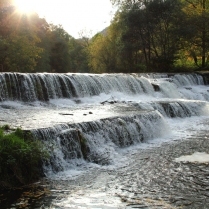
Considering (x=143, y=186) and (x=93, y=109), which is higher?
(x=93, y=109)

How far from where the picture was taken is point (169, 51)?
32500mm

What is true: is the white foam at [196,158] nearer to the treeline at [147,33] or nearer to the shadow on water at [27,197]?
the shadow on water at [27,197]

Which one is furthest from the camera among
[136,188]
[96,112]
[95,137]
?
[96,112]

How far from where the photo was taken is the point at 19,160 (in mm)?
6984

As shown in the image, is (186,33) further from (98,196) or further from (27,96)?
(98,196)

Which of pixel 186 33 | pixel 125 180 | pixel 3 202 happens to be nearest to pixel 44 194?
pixel 3 202

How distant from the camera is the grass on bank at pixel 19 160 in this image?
6.74 m

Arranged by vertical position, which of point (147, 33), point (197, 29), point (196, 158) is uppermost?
point (147, 33)

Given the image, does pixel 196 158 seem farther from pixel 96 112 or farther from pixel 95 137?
pixel 96 112

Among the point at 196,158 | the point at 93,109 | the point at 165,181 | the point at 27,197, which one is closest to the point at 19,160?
the point at 27,197

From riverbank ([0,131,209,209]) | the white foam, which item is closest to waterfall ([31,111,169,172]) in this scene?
riverbank ([0,131,209,209])

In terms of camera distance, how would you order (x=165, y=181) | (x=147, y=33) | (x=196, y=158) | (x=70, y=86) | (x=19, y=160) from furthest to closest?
(x=147, y=33) < (x=70, y=86) < (x=196, y=158) < (x=19, y=160) < (x=165, y=181)

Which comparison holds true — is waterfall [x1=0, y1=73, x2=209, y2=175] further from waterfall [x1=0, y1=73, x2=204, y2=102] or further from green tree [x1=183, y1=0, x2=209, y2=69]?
green tree [x1=183, y1=0, x2=209, y2=69]

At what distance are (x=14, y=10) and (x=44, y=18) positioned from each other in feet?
42.8
